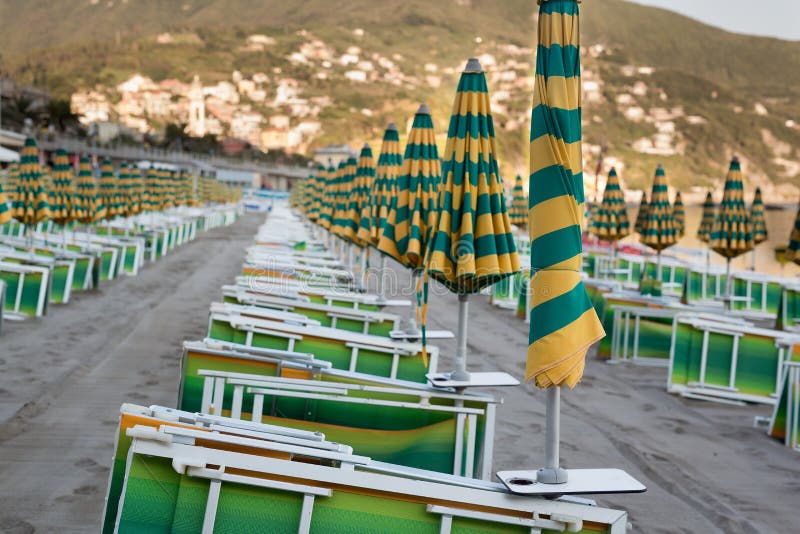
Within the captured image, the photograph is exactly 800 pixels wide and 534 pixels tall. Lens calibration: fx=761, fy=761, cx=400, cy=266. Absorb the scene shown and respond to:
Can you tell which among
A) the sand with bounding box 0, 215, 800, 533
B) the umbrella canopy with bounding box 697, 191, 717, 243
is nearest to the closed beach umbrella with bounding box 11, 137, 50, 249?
the sand with bounding box 0, 215, 800, 533

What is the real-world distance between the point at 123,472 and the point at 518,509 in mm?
1419

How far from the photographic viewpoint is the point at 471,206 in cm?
480

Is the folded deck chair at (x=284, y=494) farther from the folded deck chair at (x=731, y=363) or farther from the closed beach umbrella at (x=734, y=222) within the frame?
the closed beach umbrella at (x=734, y=222)

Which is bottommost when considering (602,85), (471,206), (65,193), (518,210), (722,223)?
(471,206)

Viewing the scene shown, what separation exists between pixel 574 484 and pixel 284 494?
1042 millimetres

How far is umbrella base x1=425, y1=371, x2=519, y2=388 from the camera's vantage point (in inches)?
163

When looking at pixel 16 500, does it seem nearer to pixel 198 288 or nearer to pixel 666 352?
pixel 666 352

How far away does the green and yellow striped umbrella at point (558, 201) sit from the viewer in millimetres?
2699

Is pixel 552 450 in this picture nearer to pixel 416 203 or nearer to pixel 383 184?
pixel 416 203

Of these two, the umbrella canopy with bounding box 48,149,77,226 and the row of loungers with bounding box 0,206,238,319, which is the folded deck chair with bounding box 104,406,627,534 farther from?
the umbrella canopy with bounding box 48,149,77,226

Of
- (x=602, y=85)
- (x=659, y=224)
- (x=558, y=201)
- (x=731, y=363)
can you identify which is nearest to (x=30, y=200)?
(x=731, y=363)

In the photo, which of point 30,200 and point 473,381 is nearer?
point 473,381

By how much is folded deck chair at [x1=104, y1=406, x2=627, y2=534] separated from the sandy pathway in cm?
144

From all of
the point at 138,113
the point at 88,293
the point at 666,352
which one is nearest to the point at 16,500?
the point at 666,352
